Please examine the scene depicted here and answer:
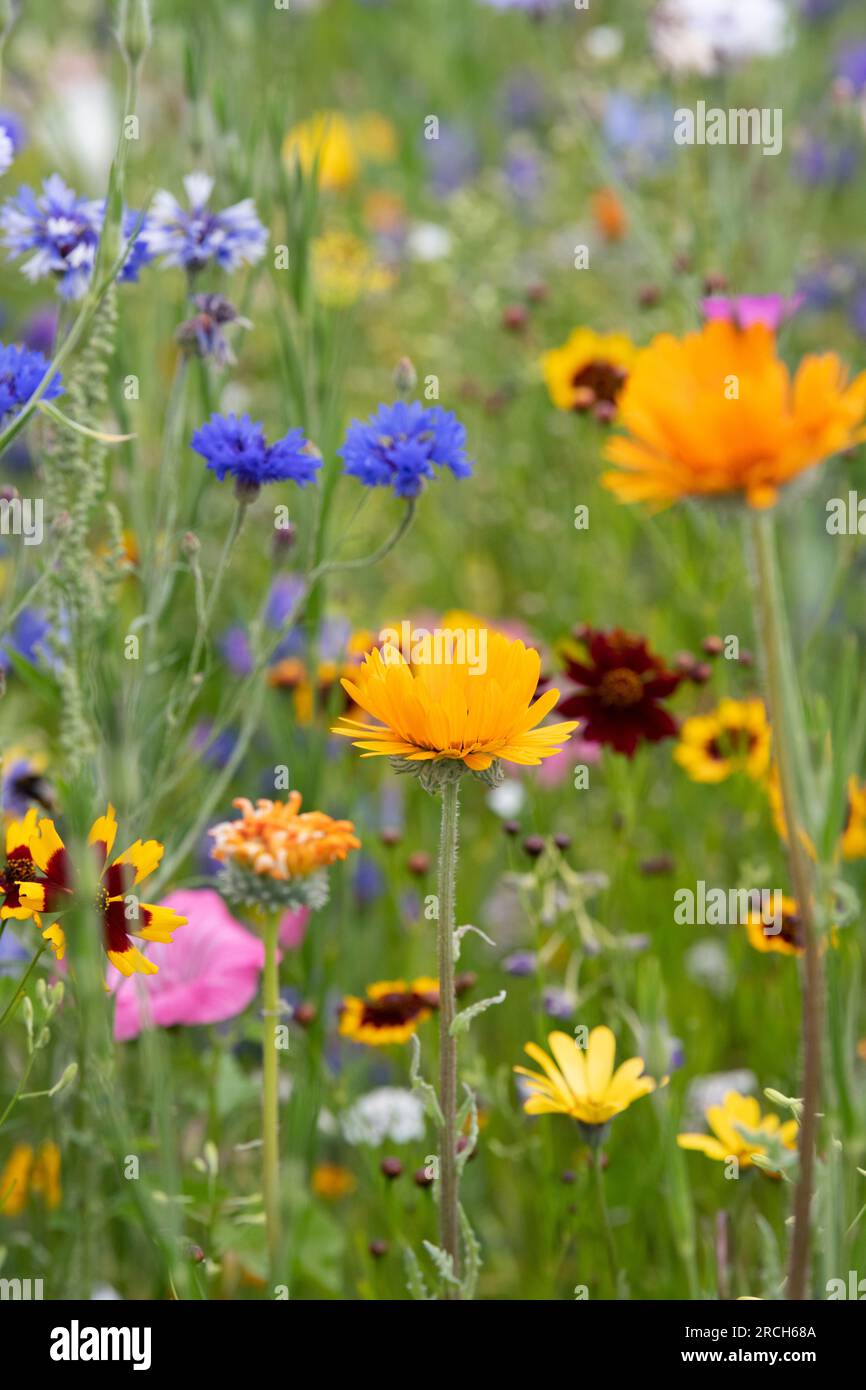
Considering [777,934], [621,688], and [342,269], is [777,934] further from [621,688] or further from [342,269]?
[342,269]

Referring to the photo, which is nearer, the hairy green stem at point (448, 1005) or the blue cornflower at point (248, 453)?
the hairy green stem at point (448, 1005)

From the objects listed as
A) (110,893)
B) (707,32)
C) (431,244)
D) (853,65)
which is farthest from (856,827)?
(853,65)

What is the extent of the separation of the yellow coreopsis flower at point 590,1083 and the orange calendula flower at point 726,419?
319mm

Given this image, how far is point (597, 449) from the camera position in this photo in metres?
1.28

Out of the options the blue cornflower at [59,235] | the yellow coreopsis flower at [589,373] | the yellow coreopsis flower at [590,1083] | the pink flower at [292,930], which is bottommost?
the yellow coreopsis flower at [590,1083]

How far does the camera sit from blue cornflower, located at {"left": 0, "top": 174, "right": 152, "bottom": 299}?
747 mm

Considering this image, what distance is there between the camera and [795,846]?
0.48m

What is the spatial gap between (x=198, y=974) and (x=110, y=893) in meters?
0.23

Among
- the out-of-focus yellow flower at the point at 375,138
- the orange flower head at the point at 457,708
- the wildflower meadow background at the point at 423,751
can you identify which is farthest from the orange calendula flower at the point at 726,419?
the out-of-focus yellow flower at the point at 375,138

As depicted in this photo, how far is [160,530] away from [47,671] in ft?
0.37

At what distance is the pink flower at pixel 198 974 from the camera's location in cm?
77

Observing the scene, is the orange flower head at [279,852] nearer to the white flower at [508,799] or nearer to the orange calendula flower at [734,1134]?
the orange calendula flower at [734,1134]

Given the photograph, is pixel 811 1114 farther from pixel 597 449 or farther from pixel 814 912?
pixel 597 449

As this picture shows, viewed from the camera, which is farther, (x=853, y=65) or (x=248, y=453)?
(x=853, y=65)
